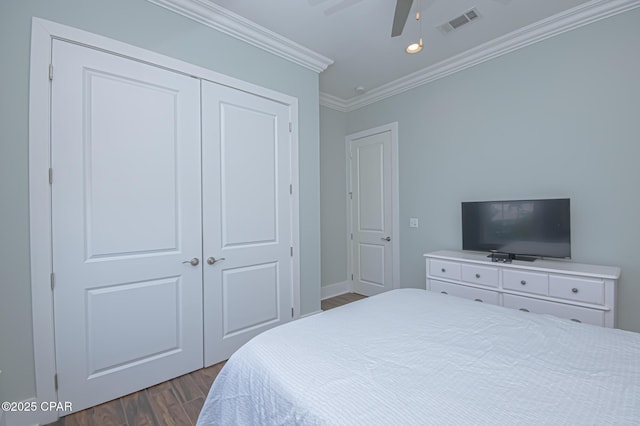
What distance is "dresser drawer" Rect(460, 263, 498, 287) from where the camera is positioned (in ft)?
8.14

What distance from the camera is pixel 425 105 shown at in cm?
339

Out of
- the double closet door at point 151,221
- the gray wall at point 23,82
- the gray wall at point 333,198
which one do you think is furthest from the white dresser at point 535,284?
the gray wall at point 23,82

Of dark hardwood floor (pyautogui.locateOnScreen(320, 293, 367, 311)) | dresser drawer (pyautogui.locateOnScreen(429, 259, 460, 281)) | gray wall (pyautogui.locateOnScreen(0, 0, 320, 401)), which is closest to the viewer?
gray wall (pyautogui.locateOnScreen(0, 0, 320, 401))

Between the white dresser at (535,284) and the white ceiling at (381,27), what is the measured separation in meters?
2.03

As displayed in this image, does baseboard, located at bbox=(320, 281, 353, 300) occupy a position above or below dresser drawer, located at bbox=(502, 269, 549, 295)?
below

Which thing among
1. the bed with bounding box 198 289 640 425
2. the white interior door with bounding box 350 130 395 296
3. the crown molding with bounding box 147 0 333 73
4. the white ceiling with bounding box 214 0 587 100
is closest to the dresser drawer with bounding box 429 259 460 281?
the white interior door with bounding box 350 130 395 296

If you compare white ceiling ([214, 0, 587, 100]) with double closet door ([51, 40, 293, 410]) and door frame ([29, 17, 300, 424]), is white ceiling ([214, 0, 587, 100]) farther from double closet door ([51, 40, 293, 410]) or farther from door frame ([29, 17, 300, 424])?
door frame ([29, 17, 300, 424])

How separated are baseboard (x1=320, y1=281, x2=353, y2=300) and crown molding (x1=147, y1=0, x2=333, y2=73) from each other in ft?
9.17

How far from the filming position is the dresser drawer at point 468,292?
2.49 meters

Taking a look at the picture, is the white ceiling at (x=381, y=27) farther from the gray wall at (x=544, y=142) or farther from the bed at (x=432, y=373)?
the bed at (x=432, y=373)

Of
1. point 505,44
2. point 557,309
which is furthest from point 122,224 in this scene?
point 505,44

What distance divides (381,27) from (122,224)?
262 centimetres

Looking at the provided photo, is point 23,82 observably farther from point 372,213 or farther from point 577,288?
point 577,288

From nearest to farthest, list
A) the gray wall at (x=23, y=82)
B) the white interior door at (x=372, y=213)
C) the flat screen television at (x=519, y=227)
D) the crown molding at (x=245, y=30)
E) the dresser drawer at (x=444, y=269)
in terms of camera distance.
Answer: the gray wall at (x=23, y=82) → the crown molding at (x=245, y=30) → the flat screen television at (x=519, y=227) → the dresser drawer at (x=444, y=269) → the white interior door at (x=372, y=213)
